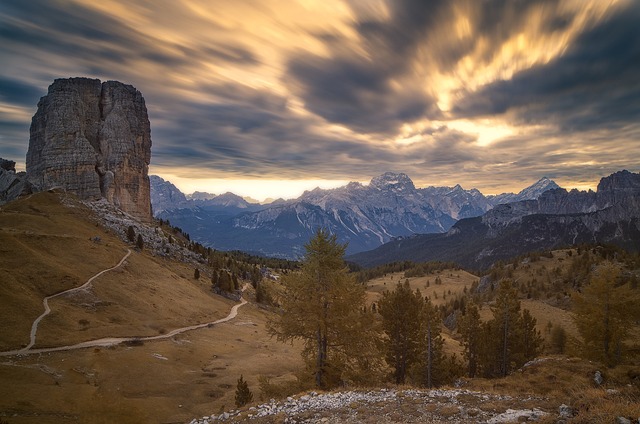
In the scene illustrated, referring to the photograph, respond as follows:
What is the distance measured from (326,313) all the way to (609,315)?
35408mm

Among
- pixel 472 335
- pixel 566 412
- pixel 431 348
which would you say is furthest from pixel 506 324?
pixel 566 412

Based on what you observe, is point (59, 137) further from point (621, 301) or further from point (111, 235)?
point (621, 301)

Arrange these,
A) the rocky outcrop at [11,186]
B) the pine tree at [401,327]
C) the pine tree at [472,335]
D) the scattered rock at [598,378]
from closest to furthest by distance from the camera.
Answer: the scattered rock at [598,378]
the pine tree at [401,327]
the pine tree at [472,335]
the rocky outcrop at [11,186]

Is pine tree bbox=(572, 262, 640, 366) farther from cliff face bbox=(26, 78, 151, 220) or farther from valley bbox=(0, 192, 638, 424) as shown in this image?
cliff face bbox=(26, 78, 151, 220)

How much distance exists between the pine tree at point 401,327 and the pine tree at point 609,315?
67.3ft

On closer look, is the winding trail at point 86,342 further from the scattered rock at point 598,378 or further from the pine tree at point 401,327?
the scattered rock at point 598,378

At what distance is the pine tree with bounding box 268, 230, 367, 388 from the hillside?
15.9m

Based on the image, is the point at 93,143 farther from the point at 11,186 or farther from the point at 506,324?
the point at 506,324

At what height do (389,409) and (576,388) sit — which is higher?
(389,409)

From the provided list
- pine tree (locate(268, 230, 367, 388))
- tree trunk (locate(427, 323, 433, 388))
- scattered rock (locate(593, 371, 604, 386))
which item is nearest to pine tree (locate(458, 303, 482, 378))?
tree trunk (locate(427, 323, 433, 388))

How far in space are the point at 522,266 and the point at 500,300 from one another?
13494 centimetres

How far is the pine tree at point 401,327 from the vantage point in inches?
1599

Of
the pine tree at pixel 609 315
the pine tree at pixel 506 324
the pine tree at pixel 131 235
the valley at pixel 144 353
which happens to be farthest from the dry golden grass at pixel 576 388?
the pine tree at pixel 131 235

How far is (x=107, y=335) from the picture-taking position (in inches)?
2013
